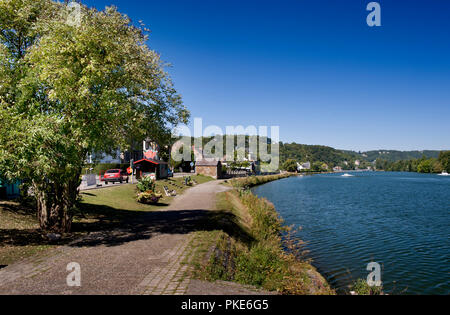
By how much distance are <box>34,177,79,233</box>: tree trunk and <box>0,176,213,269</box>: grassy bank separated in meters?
0.45

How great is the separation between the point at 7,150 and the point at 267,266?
10170 mm

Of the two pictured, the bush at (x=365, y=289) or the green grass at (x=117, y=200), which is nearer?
the bush at (x=365, y=289)

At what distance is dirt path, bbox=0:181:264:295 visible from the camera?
7512 millimetres

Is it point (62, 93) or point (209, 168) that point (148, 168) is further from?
point (62, 93)

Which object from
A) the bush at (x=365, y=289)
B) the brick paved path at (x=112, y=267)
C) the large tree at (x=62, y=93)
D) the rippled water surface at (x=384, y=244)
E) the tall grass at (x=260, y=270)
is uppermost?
the large tree at (x=62, y=93)

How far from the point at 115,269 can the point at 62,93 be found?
272 inches

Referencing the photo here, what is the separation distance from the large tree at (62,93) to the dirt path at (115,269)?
3162 millimetres

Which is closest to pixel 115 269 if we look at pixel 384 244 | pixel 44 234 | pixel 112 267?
pixel 112 267

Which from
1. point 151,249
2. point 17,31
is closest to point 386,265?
point 151,249

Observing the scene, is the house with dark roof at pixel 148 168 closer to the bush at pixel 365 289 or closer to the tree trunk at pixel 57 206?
the tree trunk at pixel 57 206

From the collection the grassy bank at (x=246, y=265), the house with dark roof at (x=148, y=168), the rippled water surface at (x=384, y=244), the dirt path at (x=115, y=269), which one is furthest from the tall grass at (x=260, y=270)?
the house with dark roof at (x=148, y=168)

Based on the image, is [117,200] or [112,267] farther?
[117,200]

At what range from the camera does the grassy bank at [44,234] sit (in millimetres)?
11125

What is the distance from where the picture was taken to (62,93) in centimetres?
1121
